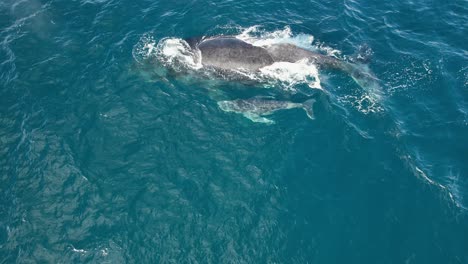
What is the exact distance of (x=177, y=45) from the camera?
102 ft

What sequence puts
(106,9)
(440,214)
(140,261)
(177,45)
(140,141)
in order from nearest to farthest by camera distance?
(140,261) < (440,214) < (140,141) < (177,45) < (106,9)

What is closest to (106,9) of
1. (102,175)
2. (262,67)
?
(262,67)

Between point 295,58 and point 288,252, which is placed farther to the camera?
point 295,58

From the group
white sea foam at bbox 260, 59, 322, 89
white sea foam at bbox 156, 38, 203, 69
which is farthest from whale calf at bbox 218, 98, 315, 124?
white sea foam at bbox 156, 38, 203, 69

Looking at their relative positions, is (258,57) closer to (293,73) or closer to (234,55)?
(234,55)

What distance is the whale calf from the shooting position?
26125mm

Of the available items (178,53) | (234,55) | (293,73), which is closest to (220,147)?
(234,55)

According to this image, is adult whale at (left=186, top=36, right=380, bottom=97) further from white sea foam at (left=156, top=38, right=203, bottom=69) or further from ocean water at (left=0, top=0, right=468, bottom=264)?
ocean water at (left=0, top=0, right=468, bottom=264)

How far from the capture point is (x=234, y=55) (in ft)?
95.3

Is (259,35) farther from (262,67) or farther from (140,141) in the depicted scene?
(140,141)

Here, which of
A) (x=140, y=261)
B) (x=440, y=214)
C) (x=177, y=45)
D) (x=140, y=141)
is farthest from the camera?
(x=177, y=45)

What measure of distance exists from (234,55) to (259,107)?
5.38 metres

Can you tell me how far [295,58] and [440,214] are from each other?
627 inches

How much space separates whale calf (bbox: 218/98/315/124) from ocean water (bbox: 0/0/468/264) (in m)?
0.57
